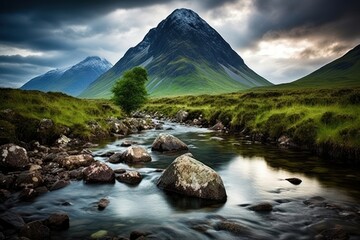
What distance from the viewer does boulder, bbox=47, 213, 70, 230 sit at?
10453 mm

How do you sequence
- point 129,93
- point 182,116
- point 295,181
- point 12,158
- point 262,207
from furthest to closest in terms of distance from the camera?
point 182,116
point 129,93
point 12,158
point 295,181
point 262,207

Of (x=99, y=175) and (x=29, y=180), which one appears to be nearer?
(x=29, y=180)

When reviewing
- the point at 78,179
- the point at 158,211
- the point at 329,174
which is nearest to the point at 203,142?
the point at 329,174

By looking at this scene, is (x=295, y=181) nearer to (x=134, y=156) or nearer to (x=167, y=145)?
(x=134, y=156)

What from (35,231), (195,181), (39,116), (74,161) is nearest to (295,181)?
(195,181)

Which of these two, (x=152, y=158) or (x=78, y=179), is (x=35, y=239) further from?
(x=152, y=158)

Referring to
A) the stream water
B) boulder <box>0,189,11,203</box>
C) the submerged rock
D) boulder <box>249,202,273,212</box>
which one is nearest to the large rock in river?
the stream water

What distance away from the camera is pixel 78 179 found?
16.6m

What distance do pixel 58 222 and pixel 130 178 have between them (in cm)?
629

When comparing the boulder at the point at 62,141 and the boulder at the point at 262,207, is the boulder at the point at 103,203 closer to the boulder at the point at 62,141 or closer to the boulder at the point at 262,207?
the boulder at the point at 262,207

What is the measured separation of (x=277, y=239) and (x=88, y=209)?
25.1 ft

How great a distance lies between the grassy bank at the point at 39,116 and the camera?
2733 centimetres

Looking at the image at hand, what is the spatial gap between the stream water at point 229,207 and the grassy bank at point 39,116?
12.1 metres

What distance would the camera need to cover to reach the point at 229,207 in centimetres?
1296
